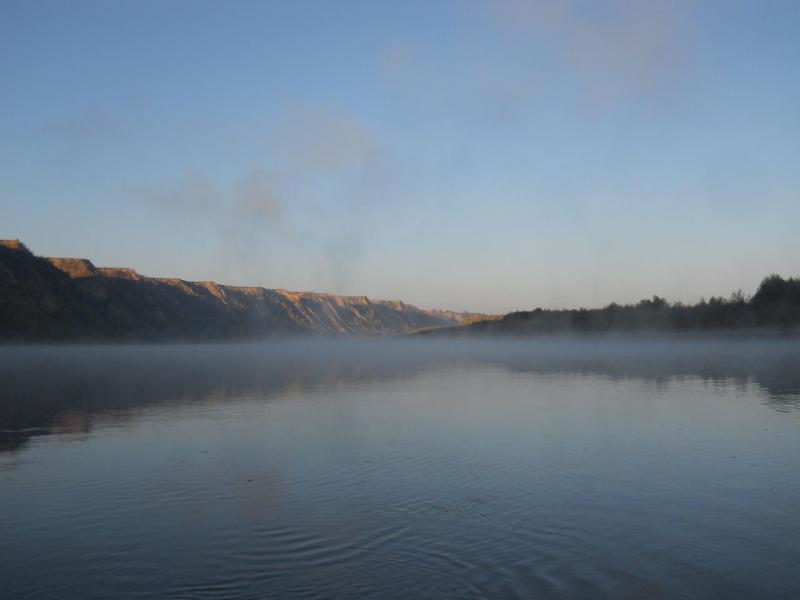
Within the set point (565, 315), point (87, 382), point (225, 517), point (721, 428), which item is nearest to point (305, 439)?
point (225, 517)

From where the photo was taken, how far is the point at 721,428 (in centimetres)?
1502

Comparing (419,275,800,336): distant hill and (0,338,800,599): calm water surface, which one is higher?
(419,275,800,336): distant hill

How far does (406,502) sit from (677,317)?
342 feet

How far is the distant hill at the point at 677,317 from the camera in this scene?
86000 millimetres

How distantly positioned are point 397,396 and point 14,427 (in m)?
11.9

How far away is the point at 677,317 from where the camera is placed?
104 m

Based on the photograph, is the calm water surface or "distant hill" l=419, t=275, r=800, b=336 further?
"distant hill" l=419, t=275, r=800, b=336

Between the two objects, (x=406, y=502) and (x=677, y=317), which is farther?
(x=677, y=317)

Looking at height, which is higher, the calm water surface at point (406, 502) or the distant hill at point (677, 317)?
the distant hill at point (677, 317)

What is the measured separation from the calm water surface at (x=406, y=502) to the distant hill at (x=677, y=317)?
7640cm

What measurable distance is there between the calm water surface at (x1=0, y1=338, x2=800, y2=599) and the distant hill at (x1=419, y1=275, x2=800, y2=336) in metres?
76.4

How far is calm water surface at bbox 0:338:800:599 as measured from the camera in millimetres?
6449

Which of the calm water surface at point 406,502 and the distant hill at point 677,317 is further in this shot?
the distant hill at point 677,317

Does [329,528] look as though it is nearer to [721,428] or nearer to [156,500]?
[156,500]
